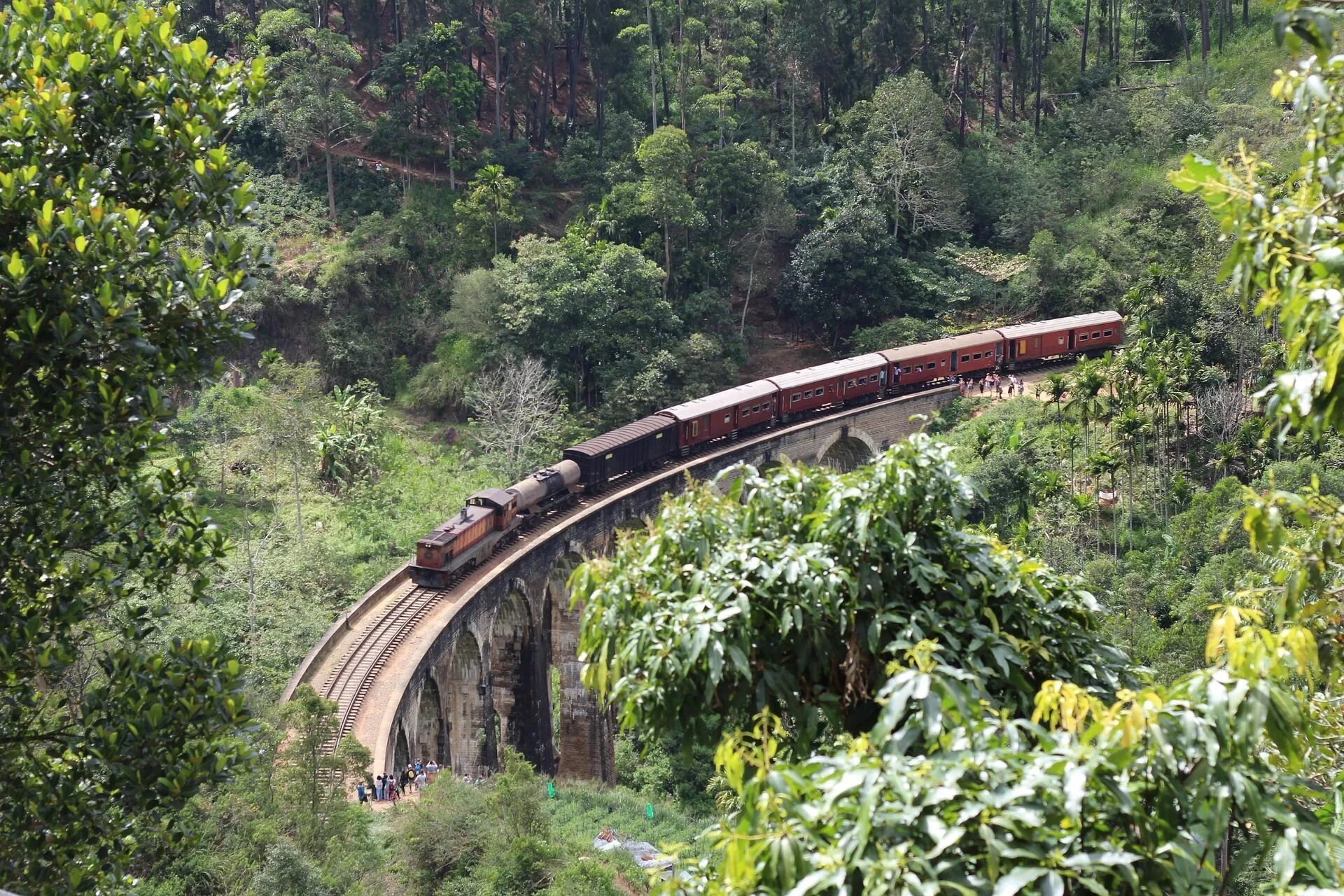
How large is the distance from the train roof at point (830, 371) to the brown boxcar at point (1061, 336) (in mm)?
5124

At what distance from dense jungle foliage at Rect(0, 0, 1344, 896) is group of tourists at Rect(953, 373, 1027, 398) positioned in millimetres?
1093

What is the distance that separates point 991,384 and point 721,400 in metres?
10.6

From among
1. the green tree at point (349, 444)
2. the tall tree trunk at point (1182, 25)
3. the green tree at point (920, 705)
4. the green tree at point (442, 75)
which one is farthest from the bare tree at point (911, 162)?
the green tree at point (920, 705)

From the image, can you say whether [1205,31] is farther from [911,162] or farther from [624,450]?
[624,450]

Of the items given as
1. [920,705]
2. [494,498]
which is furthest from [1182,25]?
[920,705]

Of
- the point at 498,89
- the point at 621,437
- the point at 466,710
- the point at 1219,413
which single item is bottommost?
the point at 466,710

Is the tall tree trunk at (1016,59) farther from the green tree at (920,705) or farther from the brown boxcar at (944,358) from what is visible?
the green tree at (920,705)

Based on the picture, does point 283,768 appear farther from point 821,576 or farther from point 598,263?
point 598,263

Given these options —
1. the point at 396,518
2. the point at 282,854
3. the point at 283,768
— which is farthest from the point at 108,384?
the point at 396,518

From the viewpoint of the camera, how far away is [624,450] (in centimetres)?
3634

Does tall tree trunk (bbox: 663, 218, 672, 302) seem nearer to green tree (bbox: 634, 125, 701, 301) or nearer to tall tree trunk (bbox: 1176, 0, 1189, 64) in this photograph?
green tree (bbox: 634, 125, 701, 301)

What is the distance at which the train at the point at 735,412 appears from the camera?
31281 millimetres

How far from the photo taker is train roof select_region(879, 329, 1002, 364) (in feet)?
144

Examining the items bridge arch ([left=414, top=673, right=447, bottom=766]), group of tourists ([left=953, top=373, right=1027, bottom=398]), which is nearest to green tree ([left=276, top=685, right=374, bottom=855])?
bridge arch ([left=414, top=673, right=447, bottom=766])
